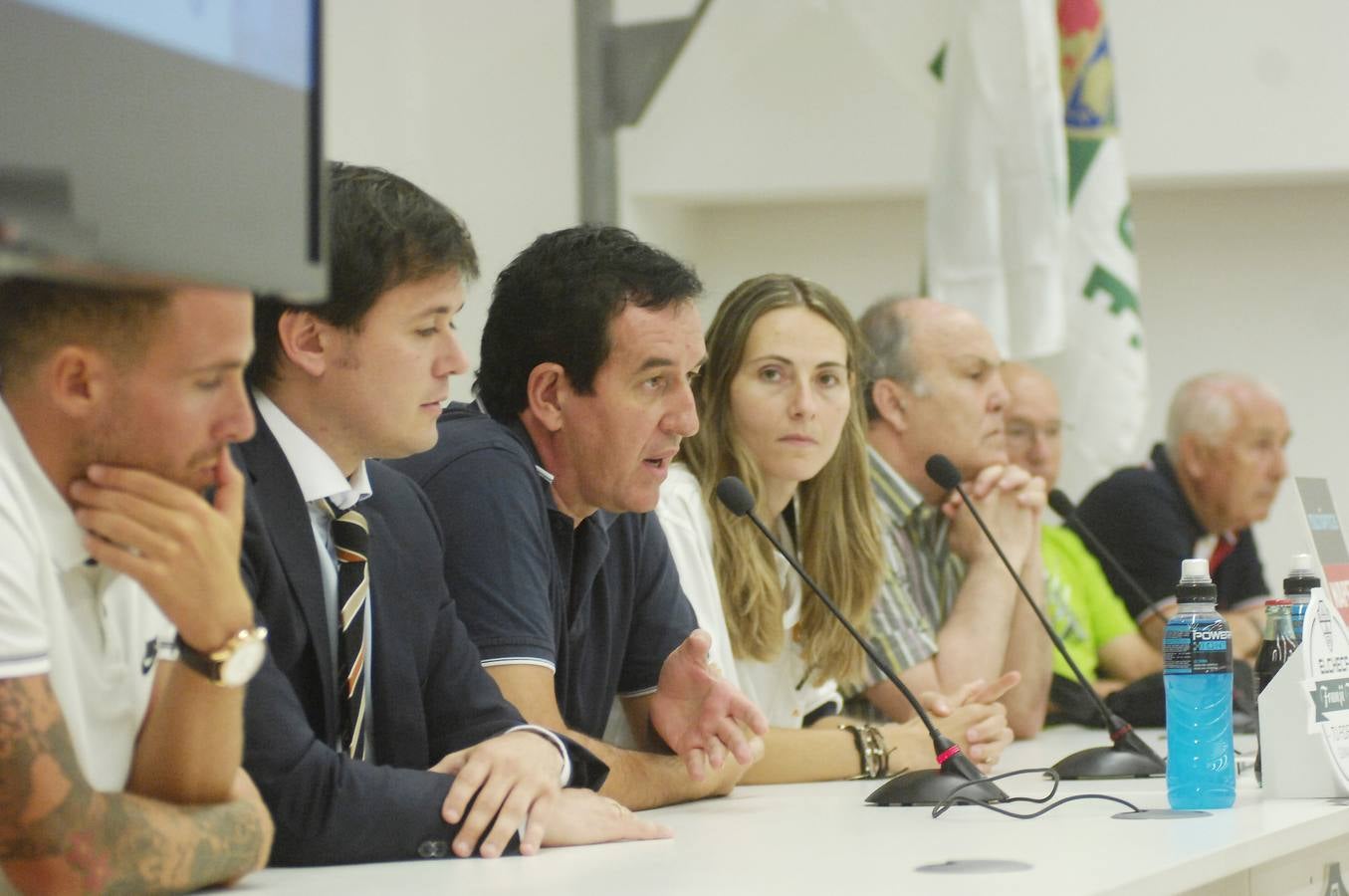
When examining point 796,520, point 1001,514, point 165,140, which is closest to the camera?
point 165,140

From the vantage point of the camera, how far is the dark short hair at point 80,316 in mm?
1182

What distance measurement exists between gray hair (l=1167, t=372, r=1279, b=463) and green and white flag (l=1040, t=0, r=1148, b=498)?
0.15m

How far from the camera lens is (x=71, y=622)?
1269 millimetres

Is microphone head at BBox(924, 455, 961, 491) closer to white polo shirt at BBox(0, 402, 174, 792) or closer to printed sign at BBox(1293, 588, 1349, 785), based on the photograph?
printed sign at BBox(1293, 588, 1349, 785)

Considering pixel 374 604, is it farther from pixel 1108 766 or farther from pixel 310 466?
pixel 1108 766

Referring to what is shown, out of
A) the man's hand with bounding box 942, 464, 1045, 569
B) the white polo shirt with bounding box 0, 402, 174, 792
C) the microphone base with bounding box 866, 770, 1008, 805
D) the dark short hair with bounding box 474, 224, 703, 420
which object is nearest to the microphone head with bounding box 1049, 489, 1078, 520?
the man's hand with bounding box 942, 464, 1045, 569

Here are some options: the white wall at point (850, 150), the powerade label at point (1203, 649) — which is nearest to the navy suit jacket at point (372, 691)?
the powerade label at point (1203, 649)

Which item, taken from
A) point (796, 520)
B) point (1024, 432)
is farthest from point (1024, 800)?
point (1024, 432)

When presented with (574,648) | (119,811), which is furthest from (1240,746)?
(119,811)

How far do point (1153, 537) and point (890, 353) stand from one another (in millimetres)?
1088

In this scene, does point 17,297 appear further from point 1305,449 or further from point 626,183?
point 1305,449

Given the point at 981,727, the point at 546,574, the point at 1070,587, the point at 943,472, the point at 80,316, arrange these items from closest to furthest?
1. the point at 80,316
2. the point at 546,574
3. the point at 981,727
4. the point at 943,472
5. the point at 1070,587

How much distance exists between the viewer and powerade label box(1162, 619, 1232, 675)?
188 cm

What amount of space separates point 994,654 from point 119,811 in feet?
6.49
